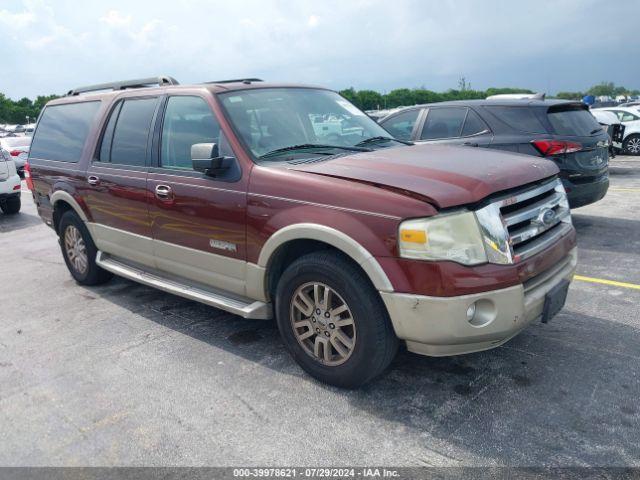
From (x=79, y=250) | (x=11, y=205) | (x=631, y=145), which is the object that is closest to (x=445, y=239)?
(x=79, y=250)

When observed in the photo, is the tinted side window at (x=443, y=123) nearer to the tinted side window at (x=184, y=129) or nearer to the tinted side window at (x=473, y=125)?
the tinted side window at (x=473, y=125)

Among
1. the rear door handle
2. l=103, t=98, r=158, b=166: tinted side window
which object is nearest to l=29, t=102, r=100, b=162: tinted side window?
l=103, t=98, r=158, b=166: tinted side window

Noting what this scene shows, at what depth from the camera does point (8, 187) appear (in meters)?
10.7

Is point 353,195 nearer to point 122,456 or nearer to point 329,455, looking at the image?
point 329,455

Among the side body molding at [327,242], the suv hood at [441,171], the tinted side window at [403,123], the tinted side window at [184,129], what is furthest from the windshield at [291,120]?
the tinted side window at [403,123]

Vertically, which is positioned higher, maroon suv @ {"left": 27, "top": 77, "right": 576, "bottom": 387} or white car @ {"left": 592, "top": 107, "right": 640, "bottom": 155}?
maroon suv @ {"left": 27, "top": 77, "right": 576, "bottom": 387}

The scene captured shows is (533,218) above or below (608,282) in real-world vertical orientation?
above

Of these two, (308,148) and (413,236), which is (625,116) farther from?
(413,236)

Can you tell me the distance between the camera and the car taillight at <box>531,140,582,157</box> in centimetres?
645

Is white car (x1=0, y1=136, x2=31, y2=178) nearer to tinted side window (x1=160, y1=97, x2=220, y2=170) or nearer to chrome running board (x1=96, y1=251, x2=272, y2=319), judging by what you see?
chrome running board (x1=96, y1=251, x2=272, y2=319)

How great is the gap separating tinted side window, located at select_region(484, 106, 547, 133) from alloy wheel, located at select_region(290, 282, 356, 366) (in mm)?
4541

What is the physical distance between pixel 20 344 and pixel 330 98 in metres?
3.27

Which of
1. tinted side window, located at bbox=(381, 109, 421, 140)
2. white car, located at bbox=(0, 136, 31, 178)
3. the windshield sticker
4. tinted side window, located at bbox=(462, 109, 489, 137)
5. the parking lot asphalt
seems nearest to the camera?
the parking lot asphalt

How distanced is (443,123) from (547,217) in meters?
4.21
